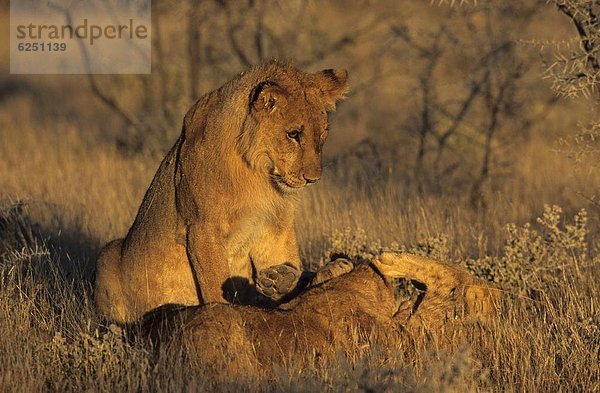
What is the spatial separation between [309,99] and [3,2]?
24307 millimetres

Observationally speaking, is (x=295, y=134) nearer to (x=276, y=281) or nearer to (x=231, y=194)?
(x=231, y=194)

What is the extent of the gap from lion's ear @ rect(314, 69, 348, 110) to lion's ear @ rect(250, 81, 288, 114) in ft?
1.12

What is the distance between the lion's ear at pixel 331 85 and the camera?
213 inches

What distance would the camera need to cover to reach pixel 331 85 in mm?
5477

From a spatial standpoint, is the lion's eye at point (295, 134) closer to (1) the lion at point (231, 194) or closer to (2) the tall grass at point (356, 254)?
(1) the lion at point (231, 194)

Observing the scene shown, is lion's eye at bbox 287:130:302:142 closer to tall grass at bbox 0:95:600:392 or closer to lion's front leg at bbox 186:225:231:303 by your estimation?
lion's front leg at bbox 186:225:231:303

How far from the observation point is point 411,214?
9023 millimetres

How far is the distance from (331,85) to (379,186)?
5.78 m

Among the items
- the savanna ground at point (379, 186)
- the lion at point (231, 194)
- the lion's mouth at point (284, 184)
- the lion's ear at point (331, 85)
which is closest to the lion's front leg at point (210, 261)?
the lion at point (231, 194)

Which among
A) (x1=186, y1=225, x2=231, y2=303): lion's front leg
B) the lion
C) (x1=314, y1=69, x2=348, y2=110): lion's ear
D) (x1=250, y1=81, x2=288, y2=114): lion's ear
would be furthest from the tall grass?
(x1=314, y1=69, x2=348, y2=110): lion's ear

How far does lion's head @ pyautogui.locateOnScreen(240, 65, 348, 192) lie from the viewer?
5.11m

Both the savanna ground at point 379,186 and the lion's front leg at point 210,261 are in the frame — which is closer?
the savanna ground at point 379,186

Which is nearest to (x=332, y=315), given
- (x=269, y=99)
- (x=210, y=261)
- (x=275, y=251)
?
(x=210, y=261)

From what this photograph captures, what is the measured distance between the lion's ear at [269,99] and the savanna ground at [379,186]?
133cm
